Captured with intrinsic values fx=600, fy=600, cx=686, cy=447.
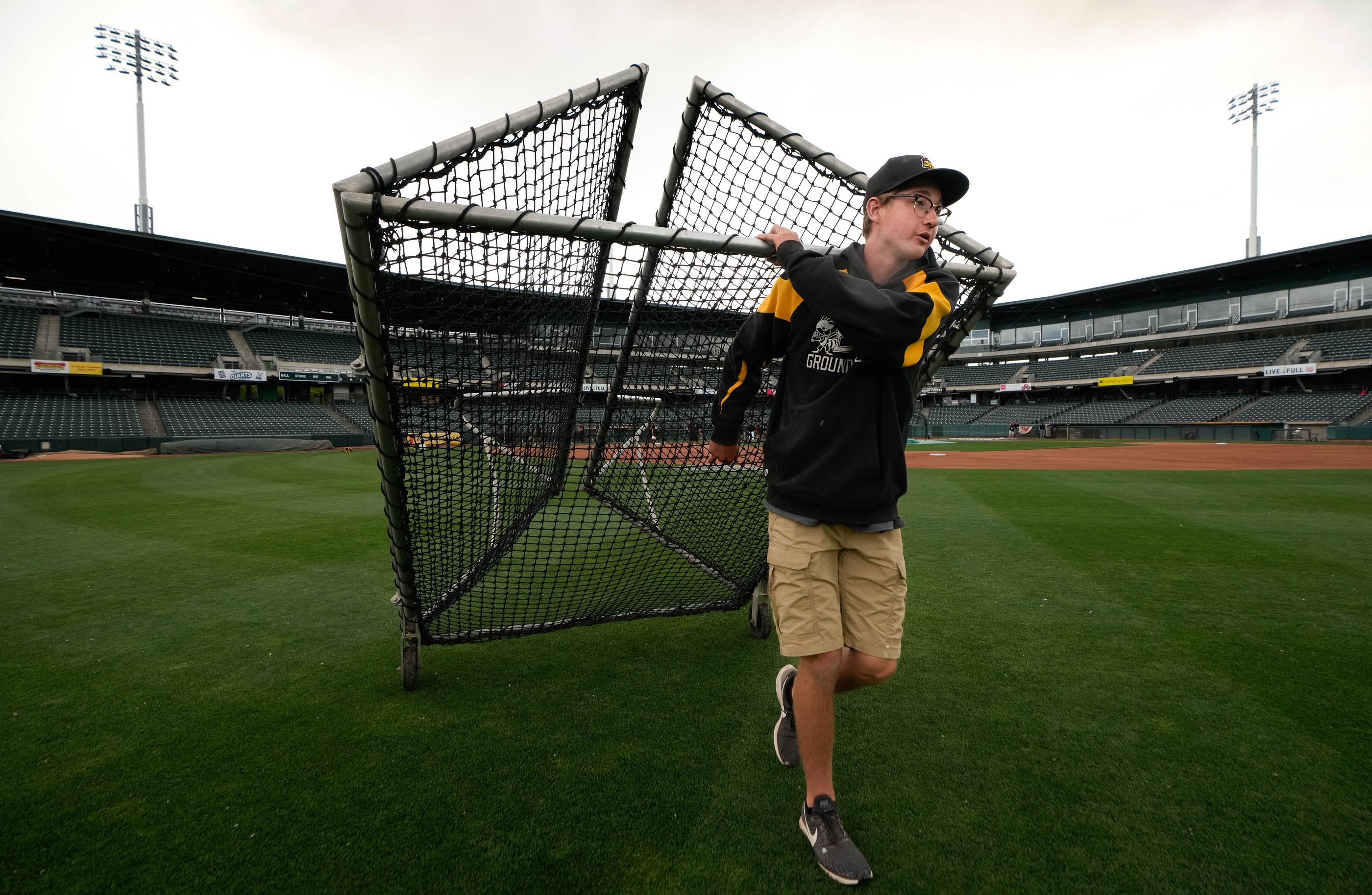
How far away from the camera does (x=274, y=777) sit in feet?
6.72

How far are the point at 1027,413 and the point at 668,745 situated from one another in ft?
152

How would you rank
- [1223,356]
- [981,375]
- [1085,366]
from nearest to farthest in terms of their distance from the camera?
1. [1223,356]
2. [1085,366]
3. [981,375]

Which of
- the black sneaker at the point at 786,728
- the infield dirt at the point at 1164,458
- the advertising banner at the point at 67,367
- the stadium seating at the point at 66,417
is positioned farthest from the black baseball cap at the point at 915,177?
the advertising banner at the point at 67,367

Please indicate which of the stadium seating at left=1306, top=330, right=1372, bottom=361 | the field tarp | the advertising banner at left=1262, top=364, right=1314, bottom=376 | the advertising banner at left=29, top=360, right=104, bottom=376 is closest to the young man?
the field tarp

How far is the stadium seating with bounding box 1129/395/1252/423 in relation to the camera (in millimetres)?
33000

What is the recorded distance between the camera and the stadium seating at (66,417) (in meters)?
22.5

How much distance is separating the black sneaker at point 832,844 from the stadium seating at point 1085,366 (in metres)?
47.1

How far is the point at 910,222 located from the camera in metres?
1.90

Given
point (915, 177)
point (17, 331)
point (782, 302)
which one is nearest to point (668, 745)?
point (782, 302)

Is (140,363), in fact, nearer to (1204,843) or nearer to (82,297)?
(82,297)

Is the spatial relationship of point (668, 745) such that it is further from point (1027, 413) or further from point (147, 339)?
point (1027, 413)

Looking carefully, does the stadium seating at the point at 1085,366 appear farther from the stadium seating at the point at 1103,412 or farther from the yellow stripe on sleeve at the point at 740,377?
the yellow stripe on sleeve at the point at 740,377

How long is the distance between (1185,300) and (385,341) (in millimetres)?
51157

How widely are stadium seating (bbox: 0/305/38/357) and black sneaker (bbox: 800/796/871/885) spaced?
37310mm
